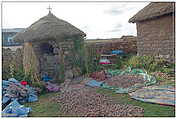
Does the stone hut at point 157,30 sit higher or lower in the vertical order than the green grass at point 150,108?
higher

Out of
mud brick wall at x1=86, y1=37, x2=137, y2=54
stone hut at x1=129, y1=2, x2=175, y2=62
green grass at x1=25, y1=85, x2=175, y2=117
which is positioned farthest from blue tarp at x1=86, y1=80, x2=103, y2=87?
mud brick wall at x1=86, y1=37, x2=137, y2=54

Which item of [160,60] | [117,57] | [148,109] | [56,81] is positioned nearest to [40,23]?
[56,81]

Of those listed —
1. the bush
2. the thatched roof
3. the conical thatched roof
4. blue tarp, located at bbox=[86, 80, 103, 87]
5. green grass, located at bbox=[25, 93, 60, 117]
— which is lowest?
green grass, located at bbox=[25, 93, 60, 117]

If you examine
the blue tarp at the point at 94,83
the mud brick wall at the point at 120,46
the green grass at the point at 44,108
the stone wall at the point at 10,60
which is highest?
the mud brick wall at the point at 120,46

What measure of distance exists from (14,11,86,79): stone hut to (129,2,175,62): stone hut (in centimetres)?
325

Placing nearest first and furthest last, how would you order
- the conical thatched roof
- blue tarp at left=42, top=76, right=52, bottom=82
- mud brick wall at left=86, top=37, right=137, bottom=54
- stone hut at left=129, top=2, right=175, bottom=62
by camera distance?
the conical thatched roof
blue tarp at left=42, top=76, right=52, bottom=82
stone hut at left=129, top=2, right=175, bottom=62
mud brick wall at left=86, top=37, right=137, bottom=54

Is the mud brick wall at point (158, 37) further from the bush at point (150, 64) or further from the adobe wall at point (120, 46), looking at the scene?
the adobe wall at point (120, 46)

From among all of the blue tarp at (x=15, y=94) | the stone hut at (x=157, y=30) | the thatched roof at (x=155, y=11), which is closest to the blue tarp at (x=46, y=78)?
the blue tarp at (x=15, y=94)

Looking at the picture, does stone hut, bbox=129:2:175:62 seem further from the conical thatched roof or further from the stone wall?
the stone wall

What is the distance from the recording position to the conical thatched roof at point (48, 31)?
7.79 m

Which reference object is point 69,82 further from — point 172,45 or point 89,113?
point 172,45

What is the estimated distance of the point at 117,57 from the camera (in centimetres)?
1074

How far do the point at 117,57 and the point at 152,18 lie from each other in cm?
294

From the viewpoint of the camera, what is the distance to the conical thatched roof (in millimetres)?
7791
